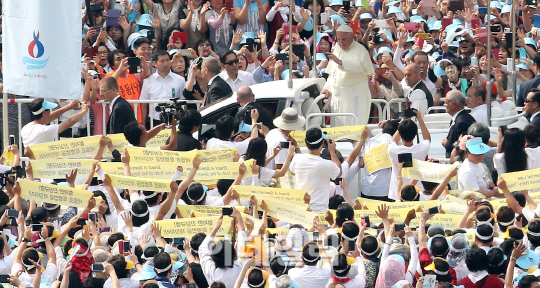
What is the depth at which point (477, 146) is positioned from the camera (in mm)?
11289

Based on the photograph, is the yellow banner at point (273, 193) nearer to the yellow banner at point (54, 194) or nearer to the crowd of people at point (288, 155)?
the crowd of people at point (288, 155)

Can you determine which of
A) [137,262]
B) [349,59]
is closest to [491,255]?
[137,262]

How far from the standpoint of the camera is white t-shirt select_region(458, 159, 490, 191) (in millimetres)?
11312

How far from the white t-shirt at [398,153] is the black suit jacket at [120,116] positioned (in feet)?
9.92

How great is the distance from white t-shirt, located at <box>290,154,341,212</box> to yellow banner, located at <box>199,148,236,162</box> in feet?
2.36

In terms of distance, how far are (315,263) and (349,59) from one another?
18.0 ft

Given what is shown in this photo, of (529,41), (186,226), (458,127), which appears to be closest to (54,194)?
(186,226)

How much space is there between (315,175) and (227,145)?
4.20 ft

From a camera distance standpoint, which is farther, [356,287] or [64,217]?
[64,217]

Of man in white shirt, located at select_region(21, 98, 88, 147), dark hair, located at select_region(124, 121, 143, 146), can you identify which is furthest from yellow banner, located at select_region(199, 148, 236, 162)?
man in white shirt, located at select_region(21, 98, 88, 147)

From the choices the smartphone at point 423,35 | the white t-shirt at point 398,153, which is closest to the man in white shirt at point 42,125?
the white t-shirt at point 398,153

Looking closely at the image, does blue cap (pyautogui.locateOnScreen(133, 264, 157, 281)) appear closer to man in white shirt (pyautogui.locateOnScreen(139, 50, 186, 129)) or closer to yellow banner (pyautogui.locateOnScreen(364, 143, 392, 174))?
yellow banner (pyautogui.locateOnScreen(364, 143, 392, 174))

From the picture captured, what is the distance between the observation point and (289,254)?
9.20 m

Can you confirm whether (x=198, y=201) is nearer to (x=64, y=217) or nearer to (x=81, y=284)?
(x=64, y=217)
